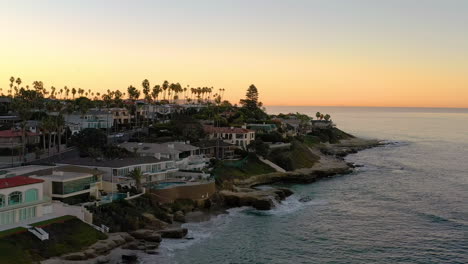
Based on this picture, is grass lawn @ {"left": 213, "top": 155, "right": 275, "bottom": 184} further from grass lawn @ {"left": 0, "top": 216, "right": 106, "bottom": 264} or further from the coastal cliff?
grass lawn @ {"left": 0, "top": 216, "right": 106, "bottom": 264}

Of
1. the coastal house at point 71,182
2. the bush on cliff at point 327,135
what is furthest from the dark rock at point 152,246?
the bush on cliff at point 327,135

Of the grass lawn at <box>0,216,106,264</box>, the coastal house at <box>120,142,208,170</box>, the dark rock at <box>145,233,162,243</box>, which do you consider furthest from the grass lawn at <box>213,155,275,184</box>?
the grass lawn at <box>0,216,106,264</box>

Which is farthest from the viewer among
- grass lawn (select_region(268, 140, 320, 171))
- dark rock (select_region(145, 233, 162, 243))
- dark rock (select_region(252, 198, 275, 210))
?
grass lawn (select_region(268, 140, 320, 171))

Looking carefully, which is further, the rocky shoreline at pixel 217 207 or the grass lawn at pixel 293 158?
the grass lawn at pixel 293 158

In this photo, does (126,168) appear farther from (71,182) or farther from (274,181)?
(274,181)

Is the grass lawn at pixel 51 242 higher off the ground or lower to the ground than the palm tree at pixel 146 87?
lower

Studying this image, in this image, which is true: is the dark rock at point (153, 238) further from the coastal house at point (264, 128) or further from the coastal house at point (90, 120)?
the coastal house at point (264, 128)

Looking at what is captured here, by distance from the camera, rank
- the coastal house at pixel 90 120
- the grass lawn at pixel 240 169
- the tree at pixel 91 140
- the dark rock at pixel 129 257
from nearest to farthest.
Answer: the dark rock at pixel 129 257, the tree at pixel 91 140, the grass lawn at pixel 240 169, the coastal house at pixel 90 120

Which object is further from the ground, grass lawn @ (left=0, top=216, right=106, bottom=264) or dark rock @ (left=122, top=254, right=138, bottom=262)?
grass lawn @ (left=0, top=216, right=106, bottom=264)
